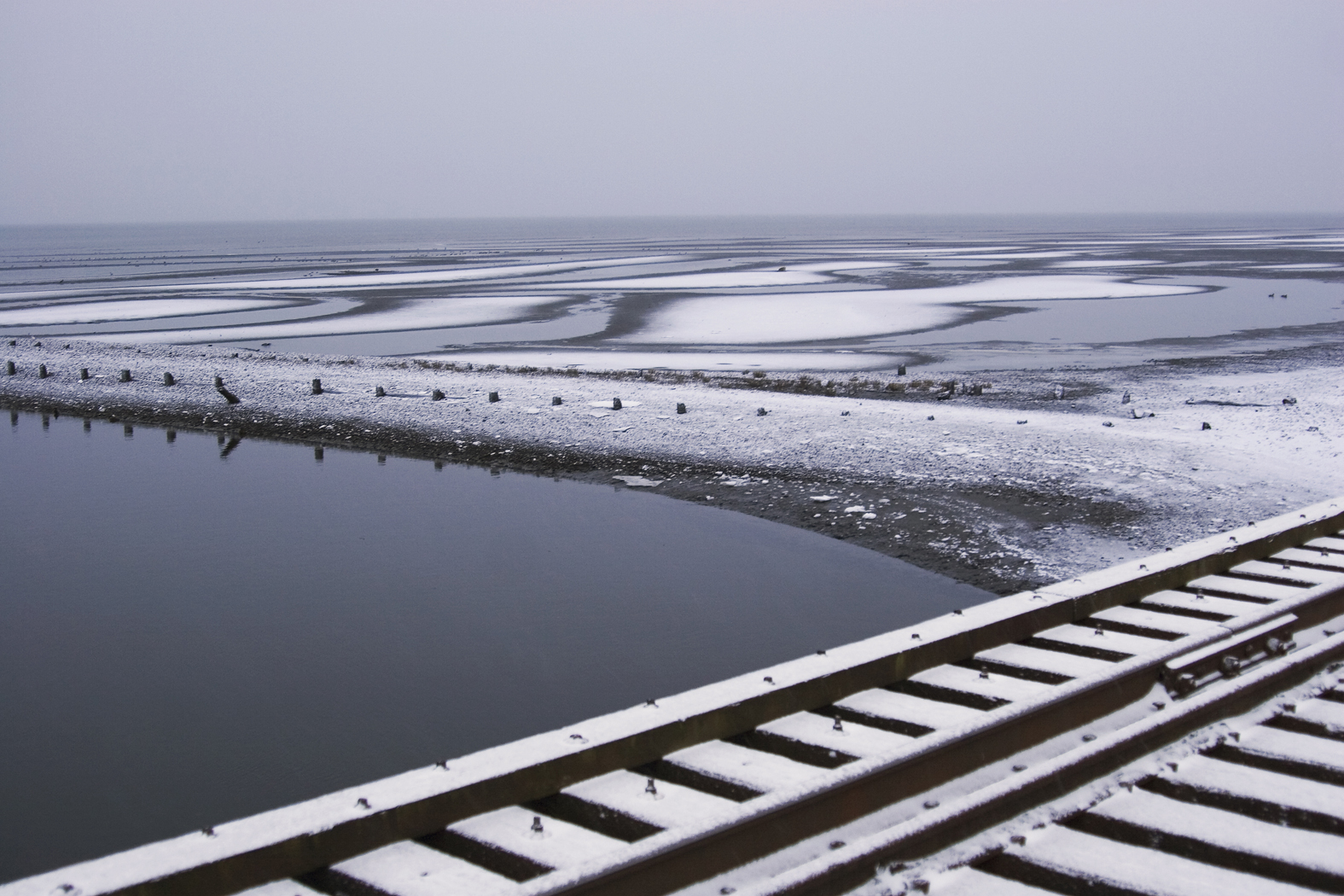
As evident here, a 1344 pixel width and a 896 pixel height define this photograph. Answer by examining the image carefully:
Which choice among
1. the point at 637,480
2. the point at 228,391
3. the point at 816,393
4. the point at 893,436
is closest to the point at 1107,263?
the point at 816,393

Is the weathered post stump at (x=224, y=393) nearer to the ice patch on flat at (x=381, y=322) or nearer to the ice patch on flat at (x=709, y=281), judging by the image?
the ice patch on flat at (x=381, y=322)

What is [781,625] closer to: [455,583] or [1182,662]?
[455,583]

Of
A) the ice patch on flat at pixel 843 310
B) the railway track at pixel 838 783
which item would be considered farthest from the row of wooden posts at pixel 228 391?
the railway track at pixel 838 783

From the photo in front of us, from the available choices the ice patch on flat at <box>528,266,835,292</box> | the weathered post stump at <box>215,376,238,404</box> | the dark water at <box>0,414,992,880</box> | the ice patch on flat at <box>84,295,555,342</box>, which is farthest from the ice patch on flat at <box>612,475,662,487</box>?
the ice patch on flat at <box>528,266,835,292</box>

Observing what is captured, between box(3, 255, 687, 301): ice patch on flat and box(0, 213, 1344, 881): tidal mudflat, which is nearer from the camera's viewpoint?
box(0, 213, 1344, 881): tidal mudflat

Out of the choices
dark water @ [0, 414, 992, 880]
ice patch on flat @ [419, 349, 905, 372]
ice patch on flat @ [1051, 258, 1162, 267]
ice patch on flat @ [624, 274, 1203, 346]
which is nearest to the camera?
dark water @ [0, 414, 992, 880]

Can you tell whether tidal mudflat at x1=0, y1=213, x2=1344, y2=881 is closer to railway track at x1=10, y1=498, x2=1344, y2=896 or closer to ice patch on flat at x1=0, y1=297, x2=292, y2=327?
ice patch on flat at x1=0, y1=297, x2=292, y2=327
